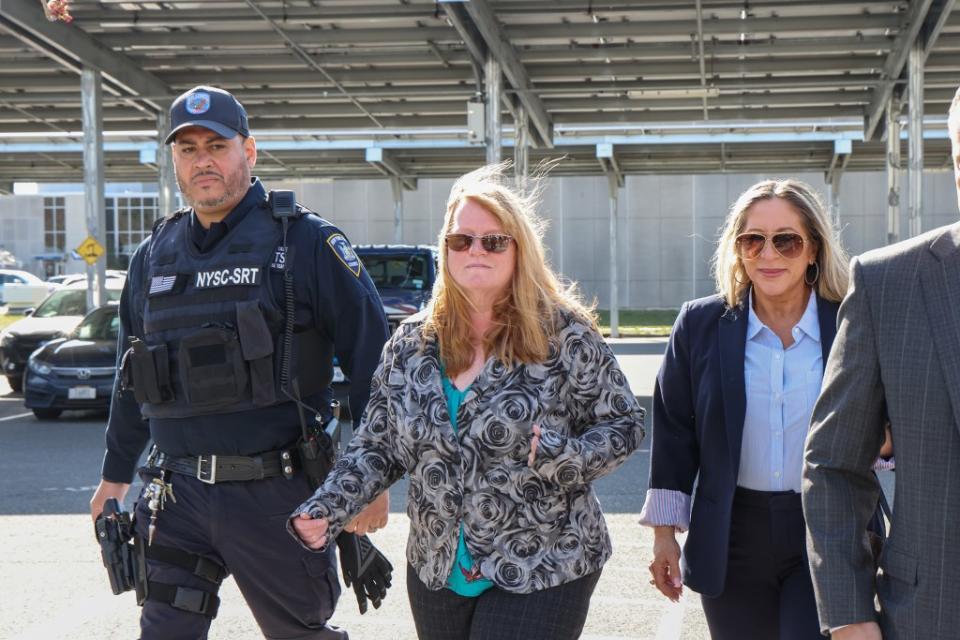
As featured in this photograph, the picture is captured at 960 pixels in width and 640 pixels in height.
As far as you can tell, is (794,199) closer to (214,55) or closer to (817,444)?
(817,444)

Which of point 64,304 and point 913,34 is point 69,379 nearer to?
point 64,304

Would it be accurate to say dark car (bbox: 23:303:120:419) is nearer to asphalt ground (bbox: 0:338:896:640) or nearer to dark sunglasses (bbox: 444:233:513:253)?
asphalt ground (bbox: 0:338:896:640)

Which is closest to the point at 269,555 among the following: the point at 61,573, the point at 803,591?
the point at 803,591

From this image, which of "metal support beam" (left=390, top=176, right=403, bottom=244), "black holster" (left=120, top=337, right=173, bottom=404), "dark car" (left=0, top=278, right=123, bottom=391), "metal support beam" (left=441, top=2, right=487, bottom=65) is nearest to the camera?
"black holster" (left=120, top=337, right=173, bottom=404)

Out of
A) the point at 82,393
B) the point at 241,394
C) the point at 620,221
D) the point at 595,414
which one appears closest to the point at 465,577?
the point at 595,414

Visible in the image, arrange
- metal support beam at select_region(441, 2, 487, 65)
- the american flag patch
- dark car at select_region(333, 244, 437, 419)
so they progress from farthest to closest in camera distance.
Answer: metal support beam at select_region(441, 2, 487, 65), dark car at select_region(333, 244, 437, 419), the american flag patch

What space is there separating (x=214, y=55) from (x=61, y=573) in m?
16.3

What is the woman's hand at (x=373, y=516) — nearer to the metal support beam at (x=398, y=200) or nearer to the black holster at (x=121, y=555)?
the black holster at (x=121, y=555)

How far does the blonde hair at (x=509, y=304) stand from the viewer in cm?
316

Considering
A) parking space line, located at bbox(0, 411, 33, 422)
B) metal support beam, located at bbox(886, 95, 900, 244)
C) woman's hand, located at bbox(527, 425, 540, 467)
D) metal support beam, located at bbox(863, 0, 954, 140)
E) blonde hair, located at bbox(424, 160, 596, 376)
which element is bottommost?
parking space line, located at bbox(0, 411, 33, 422)

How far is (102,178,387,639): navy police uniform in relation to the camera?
149 inches

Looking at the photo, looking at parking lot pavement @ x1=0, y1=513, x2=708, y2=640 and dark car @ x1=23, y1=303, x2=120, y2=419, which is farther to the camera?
dark car @ x1=23, y1=303, x2=120, y2=419

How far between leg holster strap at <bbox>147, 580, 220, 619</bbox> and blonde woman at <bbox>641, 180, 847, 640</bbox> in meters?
1.35

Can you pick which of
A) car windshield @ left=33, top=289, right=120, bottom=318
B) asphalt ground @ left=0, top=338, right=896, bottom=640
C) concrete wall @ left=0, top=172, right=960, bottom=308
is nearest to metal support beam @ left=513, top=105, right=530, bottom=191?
car windshield @ left=33, top=289, right=120, bottom=318
